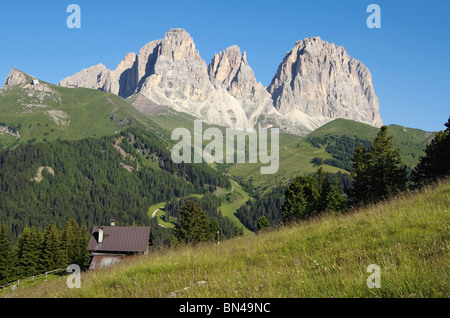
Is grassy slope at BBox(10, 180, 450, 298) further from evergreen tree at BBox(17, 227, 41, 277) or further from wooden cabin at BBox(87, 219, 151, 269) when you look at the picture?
evergreen tree at BBox(17, 227, 41, 277)

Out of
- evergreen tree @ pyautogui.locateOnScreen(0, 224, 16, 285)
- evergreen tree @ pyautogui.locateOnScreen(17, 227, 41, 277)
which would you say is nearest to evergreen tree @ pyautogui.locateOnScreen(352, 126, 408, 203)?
evergreen tree @ pyautogui.locateOnScreen(17, 227, 41, 277)

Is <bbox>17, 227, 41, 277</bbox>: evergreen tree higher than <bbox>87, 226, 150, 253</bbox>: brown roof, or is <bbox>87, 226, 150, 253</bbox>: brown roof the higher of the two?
<bbox>87, 226, 150, 253</bbox>: brown roof

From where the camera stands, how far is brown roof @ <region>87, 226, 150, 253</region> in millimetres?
53050

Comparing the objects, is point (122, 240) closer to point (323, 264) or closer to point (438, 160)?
point (438, 160)

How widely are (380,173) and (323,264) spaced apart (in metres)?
42.0

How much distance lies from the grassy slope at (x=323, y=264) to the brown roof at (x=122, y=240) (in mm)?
43131

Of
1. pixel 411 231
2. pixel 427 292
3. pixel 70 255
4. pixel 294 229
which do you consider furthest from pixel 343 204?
pixel 70 255

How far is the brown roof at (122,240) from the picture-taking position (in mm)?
53050

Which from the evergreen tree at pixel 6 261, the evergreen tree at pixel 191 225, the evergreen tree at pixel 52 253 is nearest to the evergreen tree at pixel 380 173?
the evergreen tree at pixel 191 225

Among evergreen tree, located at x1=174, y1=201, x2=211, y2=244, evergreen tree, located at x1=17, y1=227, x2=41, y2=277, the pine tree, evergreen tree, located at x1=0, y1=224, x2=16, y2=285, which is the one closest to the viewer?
evergreen tree, located at x1=174, y1=201, x2=211, y2=244

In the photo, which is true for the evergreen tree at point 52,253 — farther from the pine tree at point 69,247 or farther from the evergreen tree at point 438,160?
the evergreen tree at point 438,160

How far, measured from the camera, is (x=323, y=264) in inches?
363

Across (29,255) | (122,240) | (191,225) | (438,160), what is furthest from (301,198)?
(29,255)

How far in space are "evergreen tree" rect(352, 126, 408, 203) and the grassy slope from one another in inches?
1360
